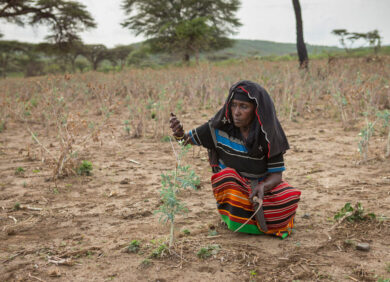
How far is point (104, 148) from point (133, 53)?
34.2 meters

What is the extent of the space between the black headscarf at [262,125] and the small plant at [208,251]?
0.62 meters

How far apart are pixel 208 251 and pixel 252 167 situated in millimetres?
617

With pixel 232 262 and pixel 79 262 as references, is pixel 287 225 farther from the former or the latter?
pixel 79 262

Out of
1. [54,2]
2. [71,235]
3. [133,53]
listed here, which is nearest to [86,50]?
[133,53]

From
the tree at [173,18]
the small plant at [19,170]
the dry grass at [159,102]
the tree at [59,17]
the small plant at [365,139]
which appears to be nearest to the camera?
the small plant at [19,170]

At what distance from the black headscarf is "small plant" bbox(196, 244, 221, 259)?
0.62 metres

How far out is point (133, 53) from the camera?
36.5 m

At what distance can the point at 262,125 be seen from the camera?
6.46ft

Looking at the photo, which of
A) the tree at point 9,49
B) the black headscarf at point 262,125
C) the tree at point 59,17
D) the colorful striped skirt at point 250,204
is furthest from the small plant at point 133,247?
the tree at point 9,49

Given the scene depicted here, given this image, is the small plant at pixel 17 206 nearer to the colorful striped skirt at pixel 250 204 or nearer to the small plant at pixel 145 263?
the small plant at pixel 145 263

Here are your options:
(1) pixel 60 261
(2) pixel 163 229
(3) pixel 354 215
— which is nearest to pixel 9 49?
(2) pixel 163 229

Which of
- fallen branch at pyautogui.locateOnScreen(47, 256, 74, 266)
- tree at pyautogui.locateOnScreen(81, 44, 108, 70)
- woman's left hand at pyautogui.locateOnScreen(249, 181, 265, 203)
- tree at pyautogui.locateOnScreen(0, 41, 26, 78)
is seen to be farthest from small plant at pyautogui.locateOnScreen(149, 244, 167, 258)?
tree at pyautogui.locateOnScreen(81, 44, 108, 70)

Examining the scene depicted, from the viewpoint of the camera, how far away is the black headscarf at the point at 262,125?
1.97 metres

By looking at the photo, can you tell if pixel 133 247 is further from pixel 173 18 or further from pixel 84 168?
pixel 173 18
